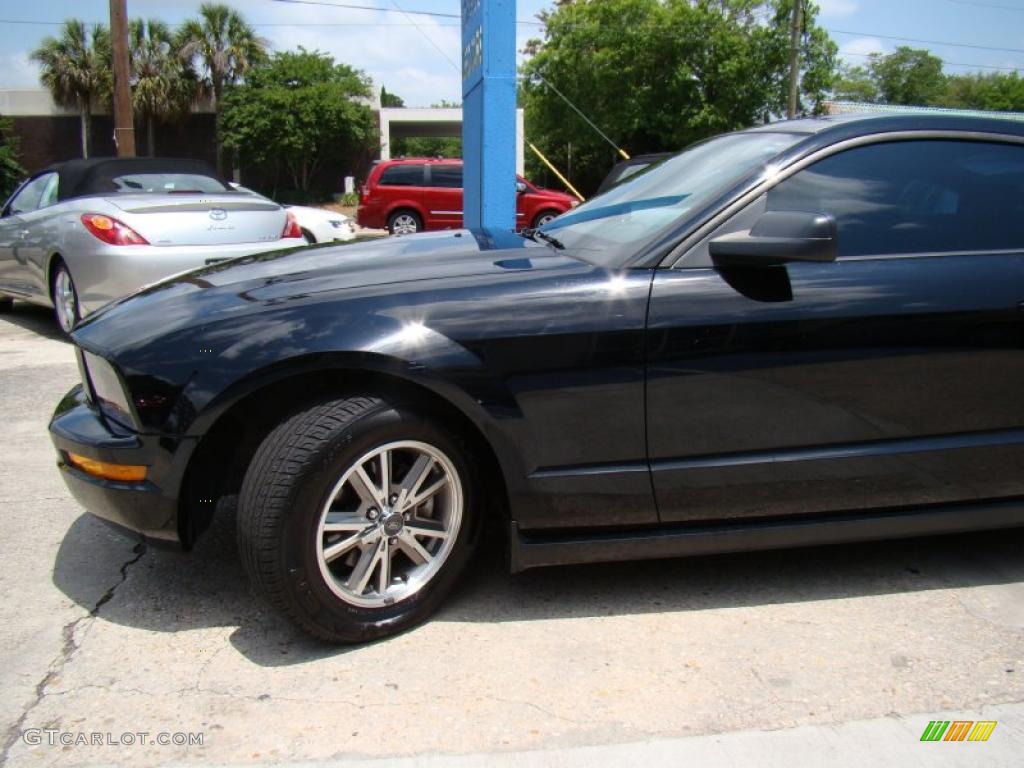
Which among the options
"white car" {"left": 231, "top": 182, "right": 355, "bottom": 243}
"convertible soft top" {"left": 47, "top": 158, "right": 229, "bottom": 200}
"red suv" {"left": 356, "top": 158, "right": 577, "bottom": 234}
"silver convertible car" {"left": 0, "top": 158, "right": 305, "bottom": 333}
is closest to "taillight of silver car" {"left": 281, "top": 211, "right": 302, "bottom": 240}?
"silver convertible car" {"left": 0, "top": 158, "right": 305, "bottom": 333}

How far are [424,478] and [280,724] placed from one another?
2.55 ft

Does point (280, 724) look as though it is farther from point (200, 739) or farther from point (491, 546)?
point (491, 546)

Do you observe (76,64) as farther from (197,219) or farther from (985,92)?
(985,92)

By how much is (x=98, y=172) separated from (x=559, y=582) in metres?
6.26

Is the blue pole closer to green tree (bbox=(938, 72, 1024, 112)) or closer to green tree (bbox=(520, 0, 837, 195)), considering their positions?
green tree (bbox=(520, 0, 837, 195))

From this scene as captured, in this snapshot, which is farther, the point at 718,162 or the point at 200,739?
the point at 718,162

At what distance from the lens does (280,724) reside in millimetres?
2318

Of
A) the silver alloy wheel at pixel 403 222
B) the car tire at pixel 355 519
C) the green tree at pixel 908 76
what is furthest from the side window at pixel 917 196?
the green tree at pixel 908 76

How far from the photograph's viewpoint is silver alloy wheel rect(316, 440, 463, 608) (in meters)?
2.58

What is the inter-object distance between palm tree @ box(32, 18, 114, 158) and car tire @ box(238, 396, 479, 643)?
3637 cm

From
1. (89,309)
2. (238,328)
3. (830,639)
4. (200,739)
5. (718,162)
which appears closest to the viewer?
(200,739)

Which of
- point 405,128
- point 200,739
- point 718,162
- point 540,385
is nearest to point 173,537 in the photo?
point 200,739

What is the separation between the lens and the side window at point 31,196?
782 cm

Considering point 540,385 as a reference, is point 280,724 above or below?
below
